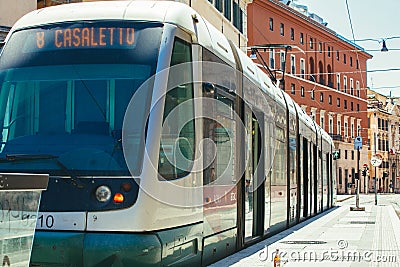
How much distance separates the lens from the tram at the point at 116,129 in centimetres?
678

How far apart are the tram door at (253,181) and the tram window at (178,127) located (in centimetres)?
309

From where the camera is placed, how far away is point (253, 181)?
1141cm

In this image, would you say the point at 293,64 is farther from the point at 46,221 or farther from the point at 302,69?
the point at 46,221

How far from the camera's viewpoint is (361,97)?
86.1 m

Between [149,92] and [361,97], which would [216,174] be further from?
[361,97]

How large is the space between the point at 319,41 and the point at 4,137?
6914 centimetres

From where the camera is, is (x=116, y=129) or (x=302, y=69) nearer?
(x=116, y=129)

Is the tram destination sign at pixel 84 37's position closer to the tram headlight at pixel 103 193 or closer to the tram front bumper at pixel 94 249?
the tram headlight at pixel 103 193

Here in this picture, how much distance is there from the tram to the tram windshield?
0.04 feet

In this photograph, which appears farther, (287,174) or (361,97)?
(361,97)

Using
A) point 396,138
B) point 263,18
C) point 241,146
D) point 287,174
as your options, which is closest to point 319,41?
point 263,18

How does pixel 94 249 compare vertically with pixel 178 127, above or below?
below

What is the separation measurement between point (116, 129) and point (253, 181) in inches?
192

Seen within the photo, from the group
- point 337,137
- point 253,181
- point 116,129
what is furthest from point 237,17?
point 337,137
